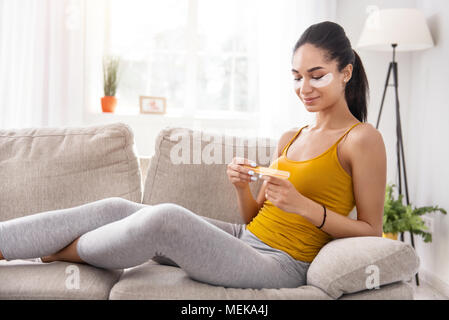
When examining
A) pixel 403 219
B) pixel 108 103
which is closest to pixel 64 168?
pixel 108 103

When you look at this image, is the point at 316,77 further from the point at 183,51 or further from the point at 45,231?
the point at 183,51

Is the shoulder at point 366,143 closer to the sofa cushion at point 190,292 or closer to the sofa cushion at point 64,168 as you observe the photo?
the sofa cushion at point 190,292

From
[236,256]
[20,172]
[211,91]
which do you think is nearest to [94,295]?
[236,256]

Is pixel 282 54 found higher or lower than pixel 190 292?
higher

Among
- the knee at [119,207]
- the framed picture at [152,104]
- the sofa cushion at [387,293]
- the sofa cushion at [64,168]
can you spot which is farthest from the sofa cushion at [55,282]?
the framed picture at [152,104]

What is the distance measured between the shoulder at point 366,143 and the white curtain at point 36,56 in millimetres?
2434

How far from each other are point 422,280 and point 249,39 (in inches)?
82.4

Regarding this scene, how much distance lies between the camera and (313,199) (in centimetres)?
133

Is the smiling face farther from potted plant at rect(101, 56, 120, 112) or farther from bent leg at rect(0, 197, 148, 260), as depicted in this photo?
potted plant at rect(101, 56, 120, 112)

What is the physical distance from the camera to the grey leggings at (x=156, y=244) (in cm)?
113

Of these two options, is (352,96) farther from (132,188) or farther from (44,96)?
(44,96)

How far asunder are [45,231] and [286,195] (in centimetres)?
72

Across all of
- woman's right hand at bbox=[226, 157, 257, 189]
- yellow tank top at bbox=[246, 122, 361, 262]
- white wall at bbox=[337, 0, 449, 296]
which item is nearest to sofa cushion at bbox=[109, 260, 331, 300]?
yellow tank top at bbox=[246, 122, 361, 262]

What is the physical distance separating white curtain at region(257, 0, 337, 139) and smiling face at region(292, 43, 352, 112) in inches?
65.1
